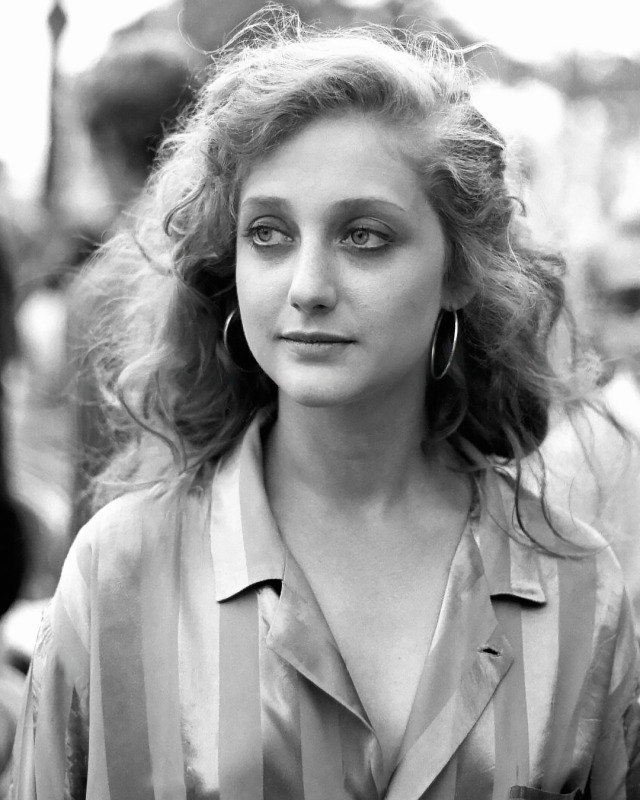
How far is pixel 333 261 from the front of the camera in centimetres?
171

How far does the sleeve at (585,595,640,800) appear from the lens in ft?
6.05

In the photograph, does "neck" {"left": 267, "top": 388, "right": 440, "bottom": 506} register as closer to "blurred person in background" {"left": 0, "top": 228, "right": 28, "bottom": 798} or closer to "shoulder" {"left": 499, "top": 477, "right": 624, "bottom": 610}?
"shoulder" {"left": 499, "top": 477, "right": 624, "bottom": 610}

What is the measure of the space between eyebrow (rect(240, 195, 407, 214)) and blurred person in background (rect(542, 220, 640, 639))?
624mm

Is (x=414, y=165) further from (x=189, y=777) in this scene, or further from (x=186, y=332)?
(x=189, y=777)

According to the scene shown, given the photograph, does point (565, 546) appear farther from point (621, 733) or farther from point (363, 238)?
point (363, 238)

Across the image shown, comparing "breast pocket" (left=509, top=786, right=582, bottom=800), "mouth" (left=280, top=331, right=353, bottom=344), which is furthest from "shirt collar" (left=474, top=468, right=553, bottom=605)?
"mouth" (left=280, top=331, right=353, bottom=344)

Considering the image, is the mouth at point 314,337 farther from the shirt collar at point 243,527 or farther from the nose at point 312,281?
the shirt collar at point 243,527

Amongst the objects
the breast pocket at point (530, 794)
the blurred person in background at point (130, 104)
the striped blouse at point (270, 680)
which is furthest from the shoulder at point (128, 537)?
the blurred person in background at point (130, 104)

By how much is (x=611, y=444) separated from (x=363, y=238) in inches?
54.1

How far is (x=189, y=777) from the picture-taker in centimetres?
166

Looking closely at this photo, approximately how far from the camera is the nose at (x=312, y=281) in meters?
1.66

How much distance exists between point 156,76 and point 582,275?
1.46 metres

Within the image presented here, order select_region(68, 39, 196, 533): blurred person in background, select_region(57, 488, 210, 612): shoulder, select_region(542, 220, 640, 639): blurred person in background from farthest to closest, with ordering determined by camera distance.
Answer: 1. select_region(68, 39, 196, 533): blurred person in background
2. select_region(542, 220, 640, 639): blurred person in background
3. select_region(57, 488, 210, 612): shoulder

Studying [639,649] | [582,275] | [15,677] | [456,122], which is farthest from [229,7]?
[639,649]
